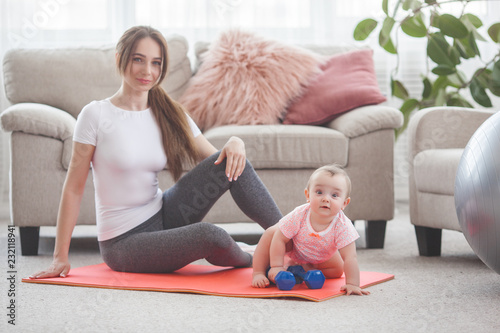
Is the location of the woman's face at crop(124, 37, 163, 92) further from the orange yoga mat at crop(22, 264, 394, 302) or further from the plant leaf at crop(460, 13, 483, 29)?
the plant leaf at crop(460, 13, 483, 29)

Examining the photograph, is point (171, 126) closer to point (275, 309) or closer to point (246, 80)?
point (275, 309)

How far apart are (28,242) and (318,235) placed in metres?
1.21

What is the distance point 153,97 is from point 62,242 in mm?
533

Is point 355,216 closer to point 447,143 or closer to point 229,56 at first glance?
point 447,143

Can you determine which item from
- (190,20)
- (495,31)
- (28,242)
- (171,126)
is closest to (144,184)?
(171,126)

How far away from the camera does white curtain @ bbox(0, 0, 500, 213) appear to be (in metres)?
3.66

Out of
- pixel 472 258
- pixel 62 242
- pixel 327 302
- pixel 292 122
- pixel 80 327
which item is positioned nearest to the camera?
pixel 80 327

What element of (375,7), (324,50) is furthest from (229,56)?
(375,7)

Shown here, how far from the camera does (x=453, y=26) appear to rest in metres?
2.62

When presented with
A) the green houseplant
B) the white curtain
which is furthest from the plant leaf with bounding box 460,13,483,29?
the white curtain

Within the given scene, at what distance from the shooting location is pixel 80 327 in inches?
49.9

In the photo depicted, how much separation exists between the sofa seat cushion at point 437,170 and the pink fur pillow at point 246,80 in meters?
0.72

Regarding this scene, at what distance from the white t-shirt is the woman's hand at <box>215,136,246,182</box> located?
0.78ft

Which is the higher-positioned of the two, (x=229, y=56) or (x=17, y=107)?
(x=229, y=56)
